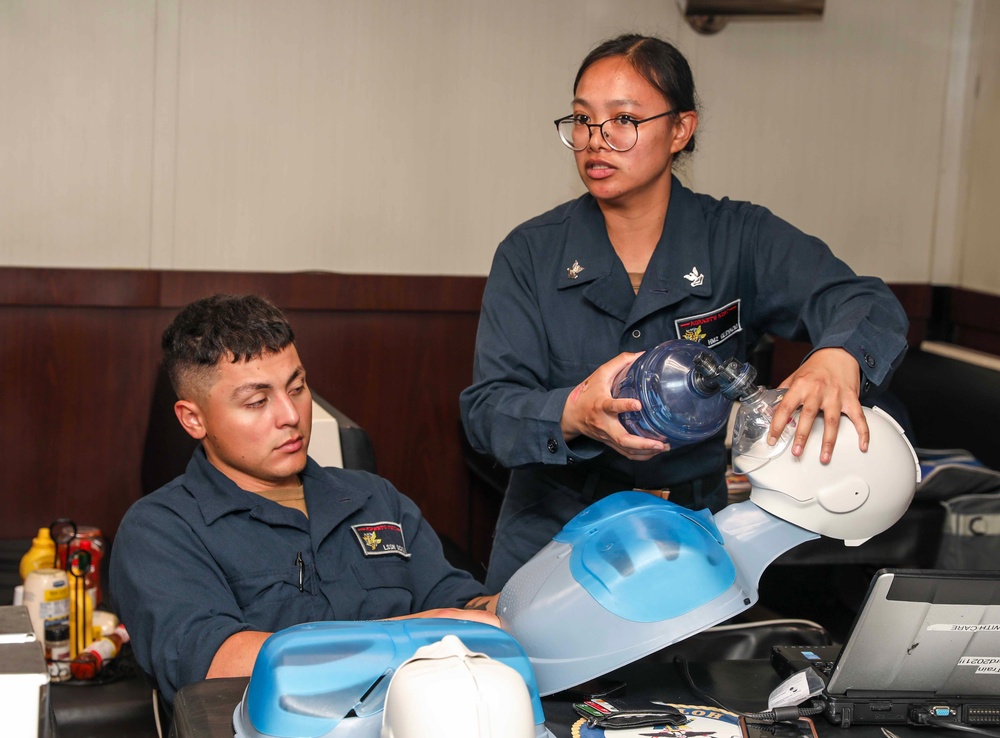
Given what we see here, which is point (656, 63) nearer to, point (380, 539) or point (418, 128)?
point (380, 539)

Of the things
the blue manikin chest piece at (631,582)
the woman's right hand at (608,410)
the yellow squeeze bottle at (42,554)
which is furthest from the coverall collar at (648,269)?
the yellow squeeze bottle at (42,554)

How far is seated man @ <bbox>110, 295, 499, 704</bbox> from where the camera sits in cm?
149

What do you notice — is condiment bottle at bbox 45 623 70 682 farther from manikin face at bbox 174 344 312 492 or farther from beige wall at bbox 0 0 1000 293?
beige wall at bbox 0 0 1000 293

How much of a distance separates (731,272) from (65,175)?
7.39 ft

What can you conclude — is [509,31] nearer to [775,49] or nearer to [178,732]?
[775,49]

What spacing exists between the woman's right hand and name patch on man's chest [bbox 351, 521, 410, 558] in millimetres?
450

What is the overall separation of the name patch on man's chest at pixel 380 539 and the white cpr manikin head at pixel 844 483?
0.72m

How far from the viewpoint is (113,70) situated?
3.28m

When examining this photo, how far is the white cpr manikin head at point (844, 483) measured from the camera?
113 cm

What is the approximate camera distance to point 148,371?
135 inches

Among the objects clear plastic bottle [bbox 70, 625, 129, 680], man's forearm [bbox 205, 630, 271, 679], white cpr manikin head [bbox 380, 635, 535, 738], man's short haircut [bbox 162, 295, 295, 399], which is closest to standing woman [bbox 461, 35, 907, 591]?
man's short haircut [bbox 162, 295, 295, 399]

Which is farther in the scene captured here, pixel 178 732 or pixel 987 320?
pixel 987 320

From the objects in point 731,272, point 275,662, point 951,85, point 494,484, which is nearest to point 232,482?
point 275,662

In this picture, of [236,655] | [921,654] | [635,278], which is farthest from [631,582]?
[635,278]
